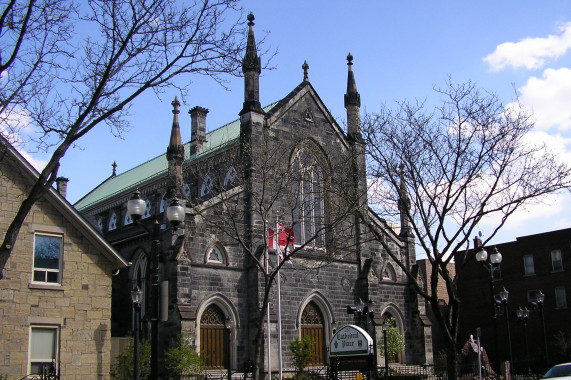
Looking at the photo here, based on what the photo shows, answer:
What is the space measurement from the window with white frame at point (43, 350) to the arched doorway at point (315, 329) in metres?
14.8

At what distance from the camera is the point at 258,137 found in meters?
32.3

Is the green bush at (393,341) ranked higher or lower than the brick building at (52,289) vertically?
lower

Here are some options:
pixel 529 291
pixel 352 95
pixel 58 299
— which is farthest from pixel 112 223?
pixel 529 291

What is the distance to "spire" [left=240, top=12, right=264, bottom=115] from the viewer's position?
107ft

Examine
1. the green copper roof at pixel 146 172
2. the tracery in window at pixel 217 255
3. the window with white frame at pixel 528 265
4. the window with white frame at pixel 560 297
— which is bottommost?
the window with white frame at pixel 560 297

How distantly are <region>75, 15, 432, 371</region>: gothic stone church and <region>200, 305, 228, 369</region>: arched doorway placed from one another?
0.15 ft

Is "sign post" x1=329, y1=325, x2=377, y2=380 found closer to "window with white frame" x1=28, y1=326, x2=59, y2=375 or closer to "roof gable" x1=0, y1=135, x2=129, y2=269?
"roof gable" x1=0, y1=135, x2=129, y2=269

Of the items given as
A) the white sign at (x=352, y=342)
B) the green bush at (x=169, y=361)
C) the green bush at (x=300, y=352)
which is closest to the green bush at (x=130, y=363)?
the green bush at (x=169, y=361)

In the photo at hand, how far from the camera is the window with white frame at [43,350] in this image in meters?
20.5

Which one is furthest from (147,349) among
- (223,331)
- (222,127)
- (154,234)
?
(222,127)

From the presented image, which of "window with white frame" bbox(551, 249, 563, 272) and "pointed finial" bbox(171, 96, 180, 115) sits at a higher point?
"pointed finial" bbox(171, 96, 180, 115)

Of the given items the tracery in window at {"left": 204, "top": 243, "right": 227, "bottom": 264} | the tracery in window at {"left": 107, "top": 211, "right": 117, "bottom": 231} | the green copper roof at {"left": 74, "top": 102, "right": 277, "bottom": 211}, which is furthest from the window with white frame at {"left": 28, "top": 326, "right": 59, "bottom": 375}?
the tracery in window at {"left": 107, "top": 211, "right": 117, "bottom": 231}

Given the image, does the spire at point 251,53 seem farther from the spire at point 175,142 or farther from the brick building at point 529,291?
the brick building at point 529,291

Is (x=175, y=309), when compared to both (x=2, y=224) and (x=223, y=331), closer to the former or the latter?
(x=223, y=331)
